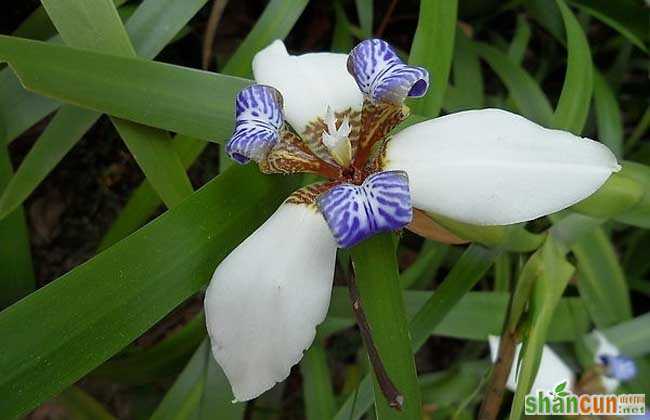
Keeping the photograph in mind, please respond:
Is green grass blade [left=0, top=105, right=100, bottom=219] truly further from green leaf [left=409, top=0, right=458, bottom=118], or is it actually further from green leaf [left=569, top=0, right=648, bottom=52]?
green leaf [left=569, top=0, right=648, bottom=52]

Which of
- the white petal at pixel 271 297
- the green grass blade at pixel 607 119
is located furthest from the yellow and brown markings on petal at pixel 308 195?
the green grass blade at pixel 607 119

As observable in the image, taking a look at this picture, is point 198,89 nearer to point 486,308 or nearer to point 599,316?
point 486,308

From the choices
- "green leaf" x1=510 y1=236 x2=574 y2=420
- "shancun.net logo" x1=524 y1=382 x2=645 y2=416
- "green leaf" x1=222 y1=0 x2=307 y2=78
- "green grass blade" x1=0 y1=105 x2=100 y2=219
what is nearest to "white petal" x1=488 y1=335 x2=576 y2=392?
"shancun.net logo" x1=524 y1=382 x2=645 y2=416

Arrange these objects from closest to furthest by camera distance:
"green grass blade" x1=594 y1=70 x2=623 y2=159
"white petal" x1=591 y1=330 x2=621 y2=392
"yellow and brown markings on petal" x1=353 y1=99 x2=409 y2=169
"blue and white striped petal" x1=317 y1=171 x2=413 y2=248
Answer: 1. "blue and white striped petal" x1=317 y1=171 x2=413 y2=248
2. "yellow and brown markings on petal" x1=353 y1=99 x2=409 y2=169
3. "white petal" x1=591 y1=330 x2=621 y2=392
4. "green grass blade" x1=594 y1=70 x2=623 y2=159

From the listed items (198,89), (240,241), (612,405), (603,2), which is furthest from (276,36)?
(612,405)

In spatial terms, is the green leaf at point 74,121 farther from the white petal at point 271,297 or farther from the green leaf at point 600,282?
the green leaf at point 600,282

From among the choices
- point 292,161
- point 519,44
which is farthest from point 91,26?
point 519,44

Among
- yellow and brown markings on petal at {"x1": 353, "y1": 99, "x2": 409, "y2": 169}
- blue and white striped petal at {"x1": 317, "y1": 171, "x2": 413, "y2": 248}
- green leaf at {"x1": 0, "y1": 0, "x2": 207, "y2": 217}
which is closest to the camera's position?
blue and white striped petal at {"x1": 317, "y1": 171, "x2": 413, "y2": 248}
